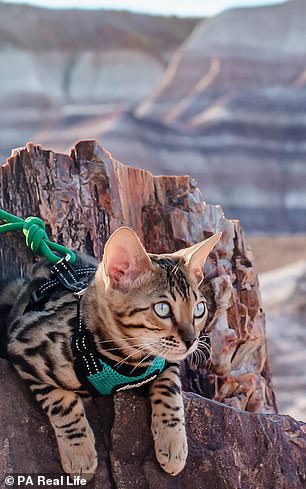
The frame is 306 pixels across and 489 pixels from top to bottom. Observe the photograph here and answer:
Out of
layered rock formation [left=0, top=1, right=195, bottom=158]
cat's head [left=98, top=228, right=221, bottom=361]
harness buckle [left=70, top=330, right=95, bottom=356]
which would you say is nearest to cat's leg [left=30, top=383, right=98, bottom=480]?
harness buckle [left=70, top=330, right=95, bottom=356]

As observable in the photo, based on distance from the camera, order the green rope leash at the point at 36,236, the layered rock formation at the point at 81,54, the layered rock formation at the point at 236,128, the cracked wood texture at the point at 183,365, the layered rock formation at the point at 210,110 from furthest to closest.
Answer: the layered rock formation at the point at 81,54 < the layered rock formation at the point at 210,110 < the layered rock formation at the point at 236,128 < the green rope leash at the point at 36,236 < the cracked wood texture at the point at 183,365

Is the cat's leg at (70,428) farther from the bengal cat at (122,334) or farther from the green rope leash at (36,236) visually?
the green rope leash at (36,236)

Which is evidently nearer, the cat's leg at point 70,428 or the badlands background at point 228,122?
the cat's leg at point 70,428

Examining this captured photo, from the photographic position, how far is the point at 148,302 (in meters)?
2.41

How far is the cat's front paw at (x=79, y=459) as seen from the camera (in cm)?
252

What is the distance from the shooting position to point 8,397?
2641 mm

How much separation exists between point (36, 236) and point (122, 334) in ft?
2.23

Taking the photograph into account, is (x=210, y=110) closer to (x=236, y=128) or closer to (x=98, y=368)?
(x=236, y=128)

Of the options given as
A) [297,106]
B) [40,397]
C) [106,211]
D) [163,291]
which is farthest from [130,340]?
[297,106]

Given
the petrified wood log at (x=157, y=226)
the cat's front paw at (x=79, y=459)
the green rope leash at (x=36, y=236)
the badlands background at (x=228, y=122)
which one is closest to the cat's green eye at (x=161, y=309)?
the cat's front paw at (x=79, y=459)

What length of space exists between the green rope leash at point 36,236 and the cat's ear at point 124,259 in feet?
1.76

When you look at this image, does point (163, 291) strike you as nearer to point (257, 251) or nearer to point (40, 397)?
point (40, 397)

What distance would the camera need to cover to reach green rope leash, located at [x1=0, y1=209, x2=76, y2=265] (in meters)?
2.98

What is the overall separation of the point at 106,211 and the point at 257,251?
13.5 meters
